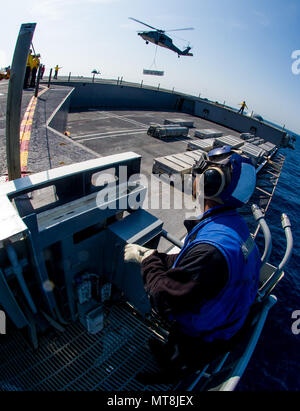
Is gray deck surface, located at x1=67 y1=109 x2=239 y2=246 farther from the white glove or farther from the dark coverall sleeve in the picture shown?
the dark coverall sleeve

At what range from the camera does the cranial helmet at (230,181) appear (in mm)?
2438

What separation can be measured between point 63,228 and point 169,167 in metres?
9.00

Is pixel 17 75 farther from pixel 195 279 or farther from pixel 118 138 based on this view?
pixel 118 138

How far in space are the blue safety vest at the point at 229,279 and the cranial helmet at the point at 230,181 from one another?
0.18m

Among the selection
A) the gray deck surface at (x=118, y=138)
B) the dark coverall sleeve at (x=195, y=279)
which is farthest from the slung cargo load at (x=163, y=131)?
the dark coverall sleeve at (x=195, y=279)

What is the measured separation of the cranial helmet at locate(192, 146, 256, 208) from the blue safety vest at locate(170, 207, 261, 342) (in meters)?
0.18

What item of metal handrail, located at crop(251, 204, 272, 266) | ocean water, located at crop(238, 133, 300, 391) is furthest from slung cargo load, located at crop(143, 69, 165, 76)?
metal handrail, located at crop(251, 204, 272, 266)

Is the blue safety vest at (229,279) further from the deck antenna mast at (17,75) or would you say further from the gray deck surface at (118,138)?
the gray deck surface at (118,138)

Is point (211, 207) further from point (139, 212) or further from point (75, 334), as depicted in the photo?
point (75, 334)

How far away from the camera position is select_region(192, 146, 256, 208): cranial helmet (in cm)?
244

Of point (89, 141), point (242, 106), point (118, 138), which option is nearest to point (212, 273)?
point (89, 141)
